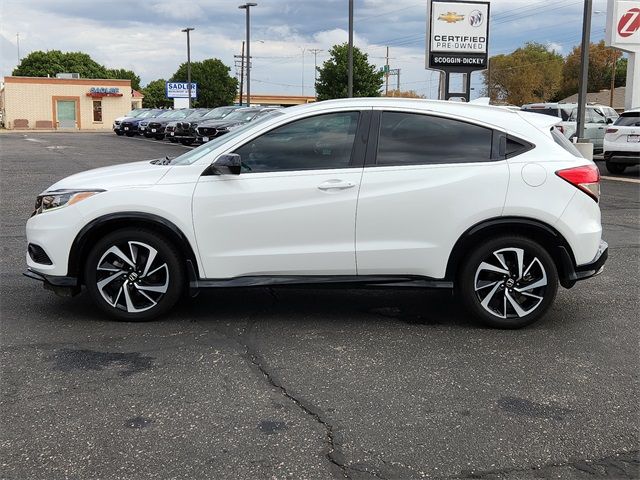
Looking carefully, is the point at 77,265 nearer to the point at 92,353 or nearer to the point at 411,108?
the point at 92,353

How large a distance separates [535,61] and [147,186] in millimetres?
93997

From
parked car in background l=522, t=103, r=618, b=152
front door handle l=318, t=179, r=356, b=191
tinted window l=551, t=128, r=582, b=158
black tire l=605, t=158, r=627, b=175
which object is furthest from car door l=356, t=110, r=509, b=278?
parked car in background l=522, t=103, r=618, b=152

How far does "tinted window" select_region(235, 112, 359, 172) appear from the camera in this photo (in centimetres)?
512

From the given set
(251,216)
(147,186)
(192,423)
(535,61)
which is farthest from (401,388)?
(535,61)

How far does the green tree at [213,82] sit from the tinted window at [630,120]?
75.8 m

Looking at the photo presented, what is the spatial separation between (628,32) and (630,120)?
7.39 m

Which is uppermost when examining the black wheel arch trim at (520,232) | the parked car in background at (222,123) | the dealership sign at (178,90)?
the dealership sign at (178,90)

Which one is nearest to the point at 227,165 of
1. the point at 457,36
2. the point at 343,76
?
the point at 457,36

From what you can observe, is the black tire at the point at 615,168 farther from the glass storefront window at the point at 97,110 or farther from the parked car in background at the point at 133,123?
the glass storefront window at the point at 97,110

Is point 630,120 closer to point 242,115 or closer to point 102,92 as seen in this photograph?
Answer: point 242,115

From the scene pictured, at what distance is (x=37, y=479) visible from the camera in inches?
119

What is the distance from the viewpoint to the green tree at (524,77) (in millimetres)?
85750

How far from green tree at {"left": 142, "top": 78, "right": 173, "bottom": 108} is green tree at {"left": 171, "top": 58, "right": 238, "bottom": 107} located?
24.6 metres

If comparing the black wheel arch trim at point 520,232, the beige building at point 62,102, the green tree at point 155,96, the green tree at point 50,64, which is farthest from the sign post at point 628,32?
the green tree at point 155,96
